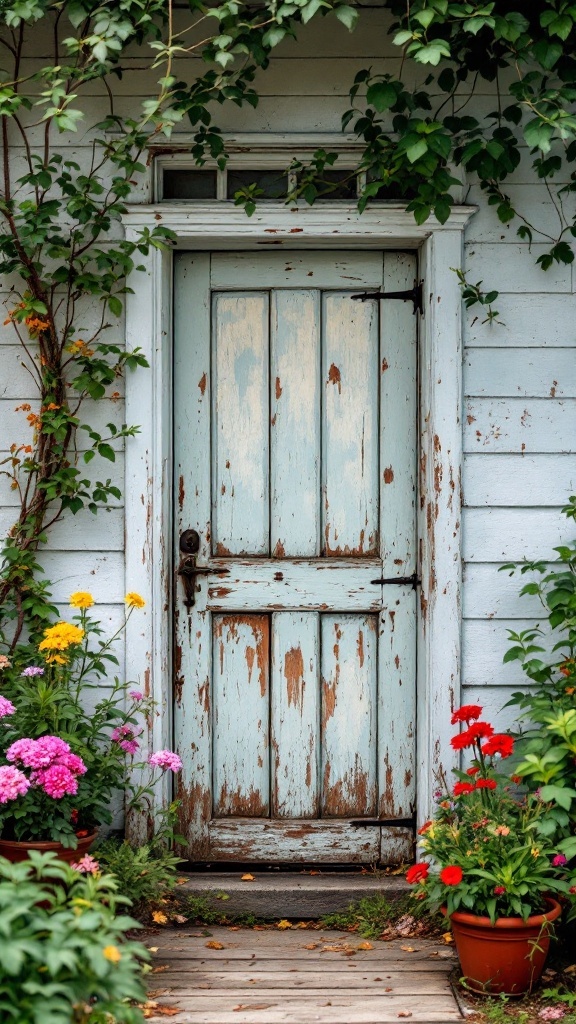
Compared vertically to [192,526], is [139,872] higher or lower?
lower

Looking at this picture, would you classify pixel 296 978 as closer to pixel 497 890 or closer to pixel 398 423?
pixel 497 890

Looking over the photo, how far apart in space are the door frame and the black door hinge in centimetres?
10

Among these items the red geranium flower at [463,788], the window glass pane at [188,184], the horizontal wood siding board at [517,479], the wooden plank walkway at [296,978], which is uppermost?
the window glass pane at [188,184]

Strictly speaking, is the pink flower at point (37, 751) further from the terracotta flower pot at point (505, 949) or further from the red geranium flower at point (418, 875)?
the terracotta flower pot at point (505, 949)

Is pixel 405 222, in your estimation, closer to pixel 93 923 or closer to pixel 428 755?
pixel 428 755

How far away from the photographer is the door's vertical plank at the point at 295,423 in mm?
3531

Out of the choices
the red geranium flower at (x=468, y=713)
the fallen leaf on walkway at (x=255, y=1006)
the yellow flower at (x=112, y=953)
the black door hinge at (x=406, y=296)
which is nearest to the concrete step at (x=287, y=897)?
the fallen leaf on walkway at (x=255, y=1006)

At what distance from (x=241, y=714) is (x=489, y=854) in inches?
44.8

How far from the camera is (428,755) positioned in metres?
3.38

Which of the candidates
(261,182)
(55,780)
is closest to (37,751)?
(55,780)

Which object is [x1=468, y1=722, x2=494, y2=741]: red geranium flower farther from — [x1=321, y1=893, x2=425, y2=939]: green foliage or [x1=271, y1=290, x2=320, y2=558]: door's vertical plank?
[x1=271, y1=290, x2=320, y2=558]: door's vertical plank

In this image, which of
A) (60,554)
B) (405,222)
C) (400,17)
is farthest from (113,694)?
(400,17)

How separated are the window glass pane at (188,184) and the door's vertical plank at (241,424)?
0.35 metres

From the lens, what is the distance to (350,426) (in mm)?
3547
